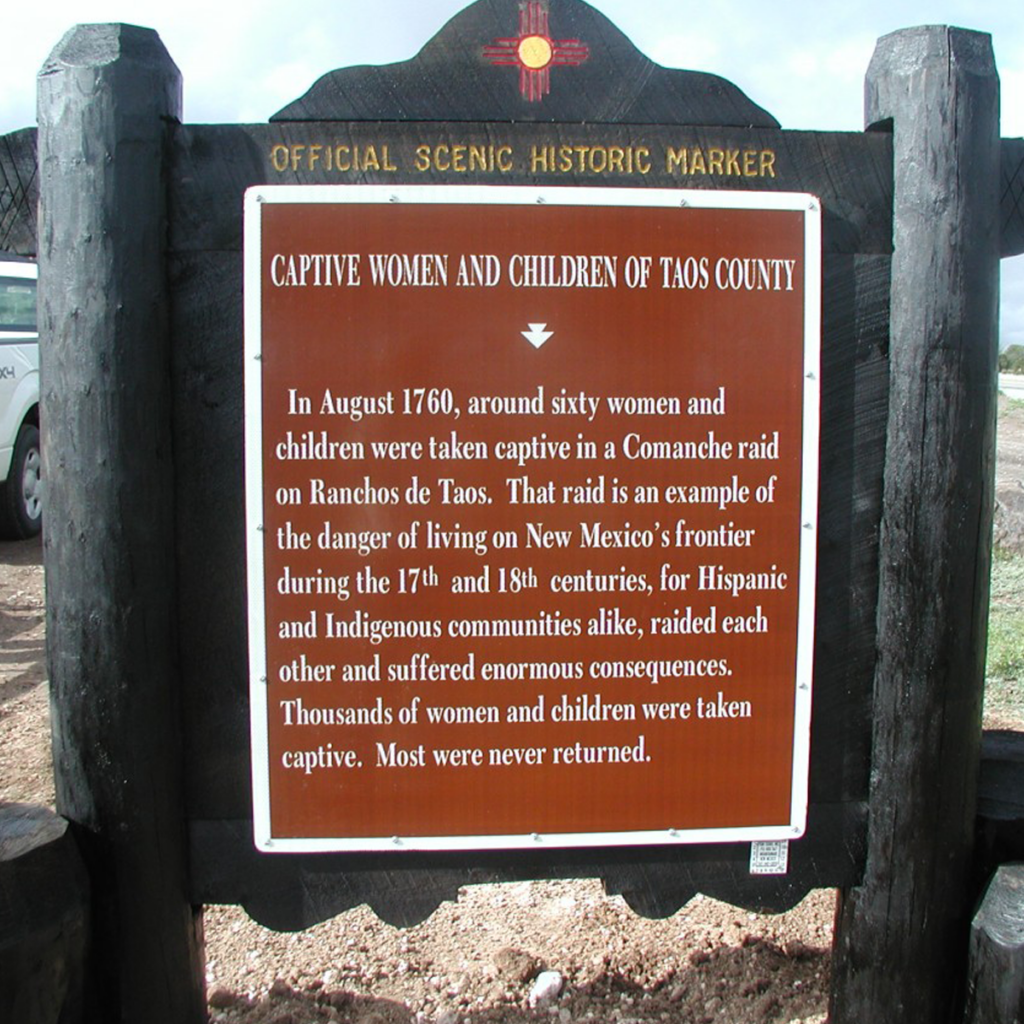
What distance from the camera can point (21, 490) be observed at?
27.2ft

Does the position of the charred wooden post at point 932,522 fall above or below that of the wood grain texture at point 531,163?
below

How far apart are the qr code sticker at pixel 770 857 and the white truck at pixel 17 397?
7.35 metres

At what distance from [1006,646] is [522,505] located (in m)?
3.79

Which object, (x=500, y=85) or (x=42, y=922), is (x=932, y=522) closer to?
(x=500, y=85)

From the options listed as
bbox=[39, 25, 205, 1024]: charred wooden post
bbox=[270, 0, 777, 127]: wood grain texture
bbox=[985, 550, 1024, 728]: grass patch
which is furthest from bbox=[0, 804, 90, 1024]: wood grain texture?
bbox=[985, 550, 1024, 728]: grass patch

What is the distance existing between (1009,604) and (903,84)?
4320 millimetres

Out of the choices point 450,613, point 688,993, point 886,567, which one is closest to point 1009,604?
point 688,993

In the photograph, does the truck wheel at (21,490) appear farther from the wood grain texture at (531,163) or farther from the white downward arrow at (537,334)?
the white downward arrow at (537,334)

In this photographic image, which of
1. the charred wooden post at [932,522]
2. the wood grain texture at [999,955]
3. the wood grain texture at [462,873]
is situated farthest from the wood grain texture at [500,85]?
the wood grain texture at [999,955]

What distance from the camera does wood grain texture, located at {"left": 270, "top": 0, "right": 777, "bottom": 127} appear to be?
1.89m

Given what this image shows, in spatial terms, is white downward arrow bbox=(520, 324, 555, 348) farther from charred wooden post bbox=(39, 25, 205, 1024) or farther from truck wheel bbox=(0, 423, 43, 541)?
truck wheel bbox=(0, 423, 43, 541)

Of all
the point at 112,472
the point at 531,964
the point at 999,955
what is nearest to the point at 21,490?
the point at 531,964

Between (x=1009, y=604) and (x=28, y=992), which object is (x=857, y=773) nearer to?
(x=28, y=992)

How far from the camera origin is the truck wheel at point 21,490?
26.7ft
